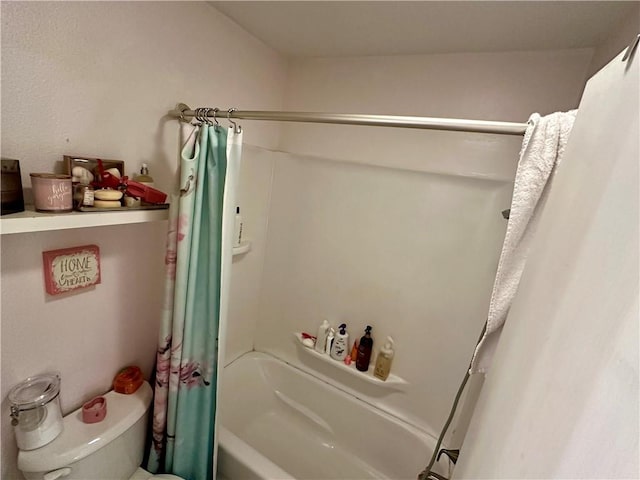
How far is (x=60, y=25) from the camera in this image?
81cm

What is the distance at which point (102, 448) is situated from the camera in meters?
0.94

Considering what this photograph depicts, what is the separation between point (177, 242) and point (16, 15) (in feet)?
2.30

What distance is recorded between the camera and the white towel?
64cm

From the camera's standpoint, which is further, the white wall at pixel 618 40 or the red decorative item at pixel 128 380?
the red decorative item at pixel 128 380

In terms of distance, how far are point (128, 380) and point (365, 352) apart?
115 centimetres

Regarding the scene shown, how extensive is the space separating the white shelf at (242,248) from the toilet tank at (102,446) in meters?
0.72

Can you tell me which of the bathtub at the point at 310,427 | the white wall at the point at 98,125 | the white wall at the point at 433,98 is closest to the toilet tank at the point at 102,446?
the white wall at the point at 98,125

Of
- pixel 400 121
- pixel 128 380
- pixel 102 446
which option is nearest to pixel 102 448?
pixel 102 446

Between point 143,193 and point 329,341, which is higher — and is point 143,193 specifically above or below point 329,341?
above

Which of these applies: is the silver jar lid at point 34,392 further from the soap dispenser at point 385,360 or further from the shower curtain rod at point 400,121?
the soap dispenser at point 385,360

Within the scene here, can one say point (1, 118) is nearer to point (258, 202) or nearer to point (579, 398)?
point (258, 202)

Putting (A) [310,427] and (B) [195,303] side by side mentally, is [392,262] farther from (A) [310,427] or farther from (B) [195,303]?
(A) [310,427]

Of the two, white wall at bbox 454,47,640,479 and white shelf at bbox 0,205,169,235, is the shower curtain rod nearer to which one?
white wall at bbox 454,47,640,479

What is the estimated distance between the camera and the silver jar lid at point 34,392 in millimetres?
847
